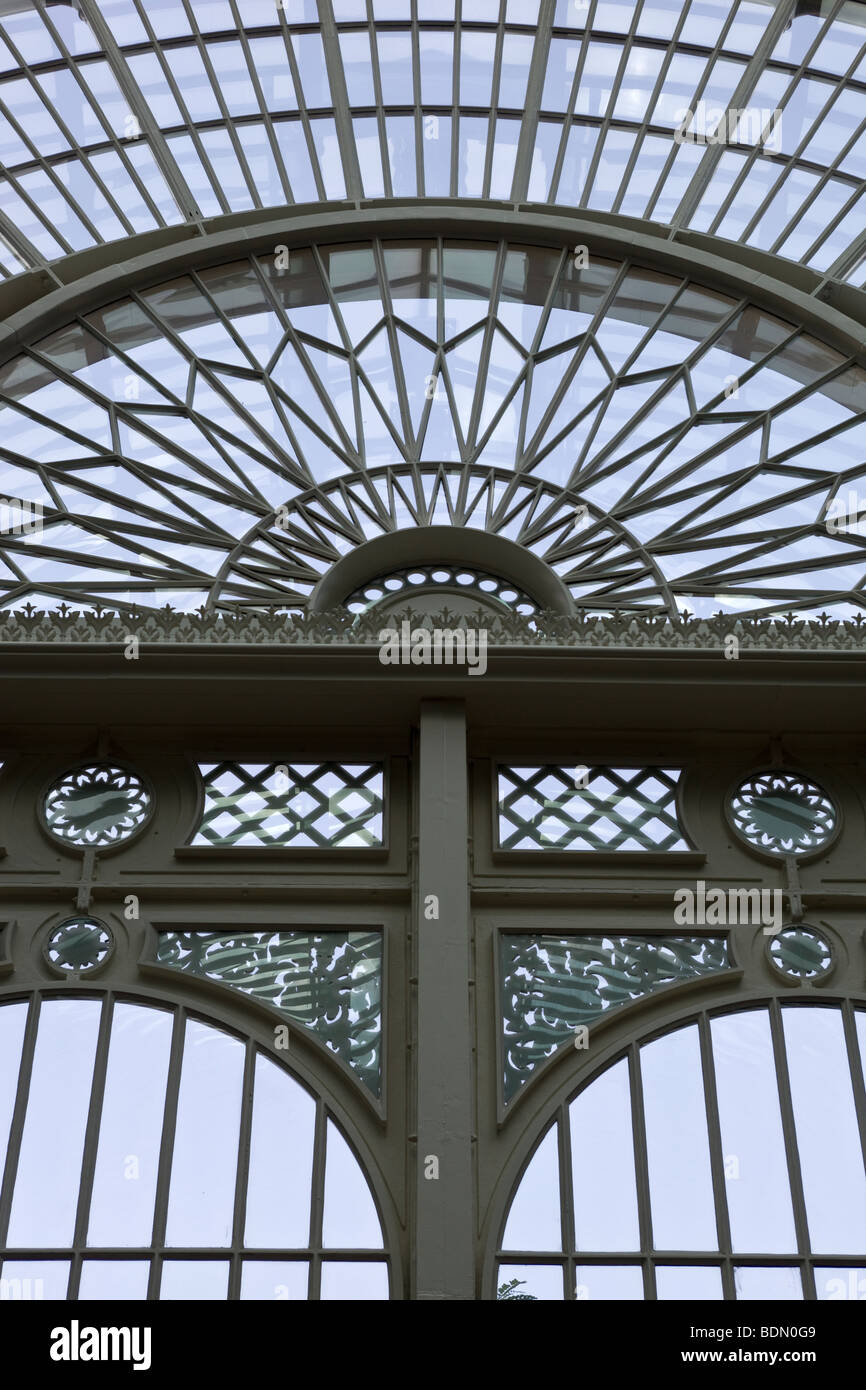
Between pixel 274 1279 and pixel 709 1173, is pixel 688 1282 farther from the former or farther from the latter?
pixel 274 1279

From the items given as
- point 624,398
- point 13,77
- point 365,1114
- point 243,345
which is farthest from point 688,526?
point 13,77

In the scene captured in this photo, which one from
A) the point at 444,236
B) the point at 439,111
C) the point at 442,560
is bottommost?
the point at 442,560

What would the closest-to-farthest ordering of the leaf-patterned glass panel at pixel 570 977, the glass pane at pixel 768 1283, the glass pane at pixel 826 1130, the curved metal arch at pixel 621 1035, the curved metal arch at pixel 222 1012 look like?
1. the glass pane at pixel 768 1283
2. the glass pane at pixel 826 1130
3. the curved metal arch at pixel 621 1035
4. the curved metal arch at pixel 222 1012
5. the leaf-patterned glass panel at pixel 570 977

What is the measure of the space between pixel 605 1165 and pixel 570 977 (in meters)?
1.58

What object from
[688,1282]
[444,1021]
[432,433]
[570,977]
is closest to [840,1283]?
[688,1282]

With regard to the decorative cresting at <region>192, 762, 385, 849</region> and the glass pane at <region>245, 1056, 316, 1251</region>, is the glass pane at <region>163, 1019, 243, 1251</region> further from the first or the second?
the decorative cresting at <region>192, 762, 385, 849</region>

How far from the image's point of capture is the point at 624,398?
17.8m

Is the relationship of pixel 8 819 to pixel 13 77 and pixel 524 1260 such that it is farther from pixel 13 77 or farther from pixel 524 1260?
pixel 13 77

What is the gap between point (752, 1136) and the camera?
12820mm

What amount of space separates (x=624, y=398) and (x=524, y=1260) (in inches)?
347

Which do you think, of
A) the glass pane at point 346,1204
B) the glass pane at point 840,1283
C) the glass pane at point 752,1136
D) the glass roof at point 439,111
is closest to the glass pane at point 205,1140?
the glass pane at point 346,1204

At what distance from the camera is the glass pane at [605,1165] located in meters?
12.4

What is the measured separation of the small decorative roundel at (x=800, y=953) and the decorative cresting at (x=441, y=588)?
3.83 m

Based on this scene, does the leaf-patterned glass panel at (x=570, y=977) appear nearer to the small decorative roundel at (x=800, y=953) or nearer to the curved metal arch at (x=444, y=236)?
the small decorative roundel at (x=800, y=953)
